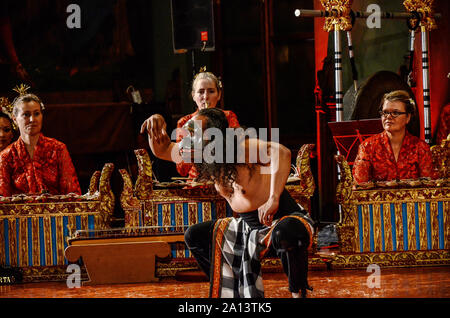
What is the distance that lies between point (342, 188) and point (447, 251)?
2.91 feet

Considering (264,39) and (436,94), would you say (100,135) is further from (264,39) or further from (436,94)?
(436,94)

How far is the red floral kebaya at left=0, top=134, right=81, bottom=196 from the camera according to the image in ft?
18.1

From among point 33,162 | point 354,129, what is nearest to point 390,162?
point 354,129

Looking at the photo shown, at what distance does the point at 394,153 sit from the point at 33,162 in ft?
8.96

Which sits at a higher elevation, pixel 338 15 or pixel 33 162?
pixel 338 15

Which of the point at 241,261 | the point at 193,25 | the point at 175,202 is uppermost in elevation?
the point at 193,25

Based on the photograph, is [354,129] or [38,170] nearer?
[38,170]

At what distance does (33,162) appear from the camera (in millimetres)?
5559

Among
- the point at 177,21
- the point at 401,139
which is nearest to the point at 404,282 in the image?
the point at 401,139

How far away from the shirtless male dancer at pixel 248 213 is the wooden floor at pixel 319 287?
66cm

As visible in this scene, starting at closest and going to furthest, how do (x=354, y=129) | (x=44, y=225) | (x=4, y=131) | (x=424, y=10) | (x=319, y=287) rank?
A: 1. (x=319, y=287)
2. (x=44, y=225)
3. (x=354, y=129)
4. (x=4, y=131)
5. (x=424, y=10)

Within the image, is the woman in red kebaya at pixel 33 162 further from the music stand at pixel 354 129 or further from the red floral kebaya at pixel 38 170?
the music stand at pixel 354 129

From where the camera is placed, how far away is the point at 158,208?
17.3ft

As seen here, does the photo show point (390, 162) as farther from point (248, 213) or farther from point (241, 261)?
point (241, 261)
